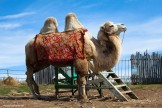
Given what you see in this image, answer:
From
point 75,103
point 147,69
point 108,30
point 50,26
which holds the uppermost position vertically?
point 50,26

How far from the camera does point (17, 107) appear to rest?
31.1 feet

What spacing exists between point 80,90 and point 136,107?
8.43ft

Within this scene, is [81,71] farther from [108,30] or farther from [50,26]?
[50,26]

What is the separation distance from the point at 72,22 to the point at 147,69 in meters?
13.8

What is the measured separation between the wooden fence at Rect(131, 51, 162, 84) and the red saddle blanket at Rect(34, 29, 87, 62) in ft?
44.8

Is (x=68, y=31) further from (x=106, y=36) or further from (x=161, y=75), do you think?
(x=161, y=75)

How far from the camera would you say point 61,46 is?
38.4 ft

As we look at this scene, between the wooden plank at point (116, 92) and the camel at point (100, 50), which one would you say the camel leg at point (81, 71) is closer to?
the camel at point (100, 50)

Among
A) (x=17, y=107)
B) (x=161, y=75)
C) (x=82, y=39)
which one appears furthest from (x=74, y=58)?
(x=161, y=75)

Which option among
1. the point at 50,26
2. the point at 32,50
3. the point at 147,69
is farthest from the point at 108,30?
the point at 147,69

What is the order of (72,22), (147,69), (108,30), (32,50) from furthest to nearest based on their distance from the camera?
(147,69), (32,50), (72,22), (108,30)

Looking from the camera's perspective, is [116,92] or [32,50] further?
[32,50]

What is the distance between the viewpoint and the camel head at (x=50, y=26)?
495 inches

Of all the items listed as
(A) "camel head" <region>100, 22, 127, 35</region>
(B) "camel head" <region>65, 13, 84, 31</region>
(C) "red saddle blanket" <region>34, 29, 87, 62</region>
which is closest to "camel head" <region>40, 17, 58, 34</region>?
Result: (C) "red saddle blanket" <region>34, 29, 87, 62</region>
